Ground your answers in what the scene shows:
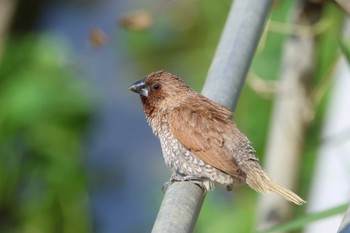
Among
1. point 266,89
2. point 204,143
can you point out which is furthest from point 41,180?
point 204,143

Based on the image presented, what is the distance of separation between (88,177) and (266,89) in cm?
211

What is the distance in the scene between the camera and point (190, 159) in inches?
126

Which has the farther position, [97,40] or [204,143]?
[97,40]

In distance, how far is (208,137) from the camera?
10.3 feet

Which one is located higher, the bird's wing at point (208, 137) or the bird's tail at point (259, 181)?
the bird's wing at point (208, 137)

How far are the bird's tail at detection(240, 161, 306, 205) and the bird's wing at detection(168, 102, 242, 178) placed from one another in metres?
0.05

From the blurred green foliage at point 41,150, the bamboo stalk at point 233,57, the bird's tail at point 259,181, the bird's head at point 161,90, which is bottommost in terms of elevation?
the blurred green foliage at point 41,150

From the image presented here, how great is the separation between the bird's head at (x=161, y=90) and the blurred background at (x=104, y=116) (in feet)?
2.67

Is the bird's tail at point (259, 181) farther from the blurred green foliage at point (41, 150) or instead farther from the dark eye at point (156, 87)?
the blurred green foliage at point (41, 150)

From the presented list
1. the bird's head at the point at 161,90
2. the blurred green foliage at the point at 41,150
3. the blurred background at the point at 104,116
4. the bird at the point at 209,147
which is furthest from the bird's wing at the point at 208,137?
the blurred green foliage at the point at 41,150

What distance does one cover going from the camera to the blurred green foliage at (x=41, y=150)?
18.5 ft

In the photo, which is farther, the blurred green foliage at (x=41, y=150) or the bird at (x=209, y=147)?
the blurred green foliage at (x=41, y=150)

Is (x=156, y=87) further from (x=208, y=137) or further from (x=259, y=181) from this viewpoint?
(x=259, y=181)

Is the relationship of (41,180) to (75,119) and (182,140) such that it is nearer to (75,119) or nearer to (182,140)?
(75,119)
